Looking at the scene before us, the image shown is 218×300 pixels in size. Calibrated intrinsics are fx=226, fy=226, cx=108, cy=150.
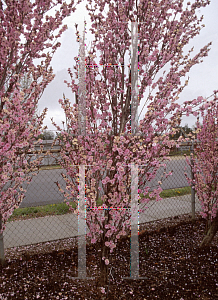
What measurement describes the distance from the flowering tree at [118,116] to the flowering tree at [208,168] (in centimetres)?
177

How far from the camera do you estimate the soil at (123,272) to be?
2424mm

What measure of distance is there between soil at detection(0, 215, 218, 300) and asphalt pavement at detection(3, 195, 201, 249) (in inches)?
12.2

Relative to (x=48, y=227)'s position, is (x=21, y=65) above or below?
above

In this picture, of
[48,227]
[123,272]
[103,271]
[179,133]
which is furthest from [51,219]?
[179,133]

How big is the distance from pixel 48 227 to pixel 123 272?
2000mm

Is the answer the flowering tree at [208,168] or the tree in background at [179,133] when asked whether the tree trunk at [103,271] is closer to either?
the tree in background at [179,133]

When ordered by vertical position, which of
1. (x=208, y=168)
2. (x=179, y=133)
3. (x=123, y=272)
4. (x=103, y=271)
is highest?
(x=179, y=133)

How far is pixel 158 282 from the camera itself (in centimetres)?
264

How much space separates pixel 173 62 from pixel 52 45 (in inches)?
53.7

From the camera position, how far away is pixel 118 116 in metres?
2.32

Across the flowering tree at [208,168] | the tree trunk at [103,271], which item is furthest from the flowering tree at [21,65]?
the flowering tree at [208,168]

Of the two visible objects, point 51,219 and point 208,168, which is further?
point 51,219

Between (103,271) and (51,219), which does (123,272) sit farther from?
(51,219)

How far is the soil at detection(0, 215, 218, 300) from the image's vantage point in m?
2.42
